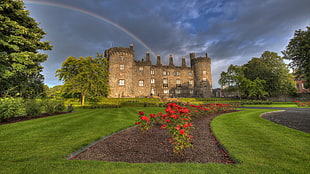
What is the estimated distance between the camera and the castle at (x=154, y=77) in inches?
1479

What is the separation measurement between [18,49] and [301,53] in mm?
44101

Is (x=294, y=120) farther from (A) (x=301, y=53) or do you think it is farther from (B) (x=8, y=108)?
(A) (x=301, y=53)

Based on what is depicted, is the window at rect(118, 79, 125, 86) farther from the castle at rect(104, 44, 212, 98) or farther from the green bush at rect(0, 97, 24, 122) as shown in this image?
the green bush at rect(0, 97, 24, 122)

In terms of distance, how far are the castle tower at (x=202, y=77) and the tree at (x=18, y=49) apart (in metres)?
42.5

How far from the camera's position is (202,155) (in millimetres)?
4402

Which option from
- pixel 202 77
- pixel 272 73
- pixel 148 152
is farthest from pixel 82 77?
pixel 272 73

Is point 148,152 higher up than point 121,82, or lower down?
lower down

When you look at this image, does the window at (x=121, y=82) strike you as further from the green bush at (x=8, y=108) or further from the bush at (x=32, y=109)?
the green bush at (x=8, y=108)

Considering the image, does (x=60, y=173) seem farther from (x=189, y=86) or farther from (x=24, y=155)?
(x=189, y=86)

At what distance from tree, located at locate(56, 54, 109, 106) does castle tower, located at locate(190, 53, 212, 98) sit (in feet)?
109

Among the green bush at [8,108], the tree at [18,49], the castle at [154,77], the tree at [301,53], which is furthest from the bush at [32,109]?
the tree at [301,53]

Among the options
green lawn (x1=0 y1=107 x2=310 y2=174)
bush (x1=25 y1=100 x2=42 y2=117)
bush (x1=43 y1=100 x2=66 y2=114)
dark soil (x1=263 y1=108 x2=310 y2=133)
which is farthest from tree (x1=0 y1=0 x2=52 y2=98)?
dark soil (x1=263 y1=108 x2=310 y2=133)

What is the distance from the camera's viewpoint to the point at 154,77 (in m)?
44.5

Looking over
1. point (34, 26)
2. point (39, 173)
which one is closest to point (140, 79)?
point (34, 26)
